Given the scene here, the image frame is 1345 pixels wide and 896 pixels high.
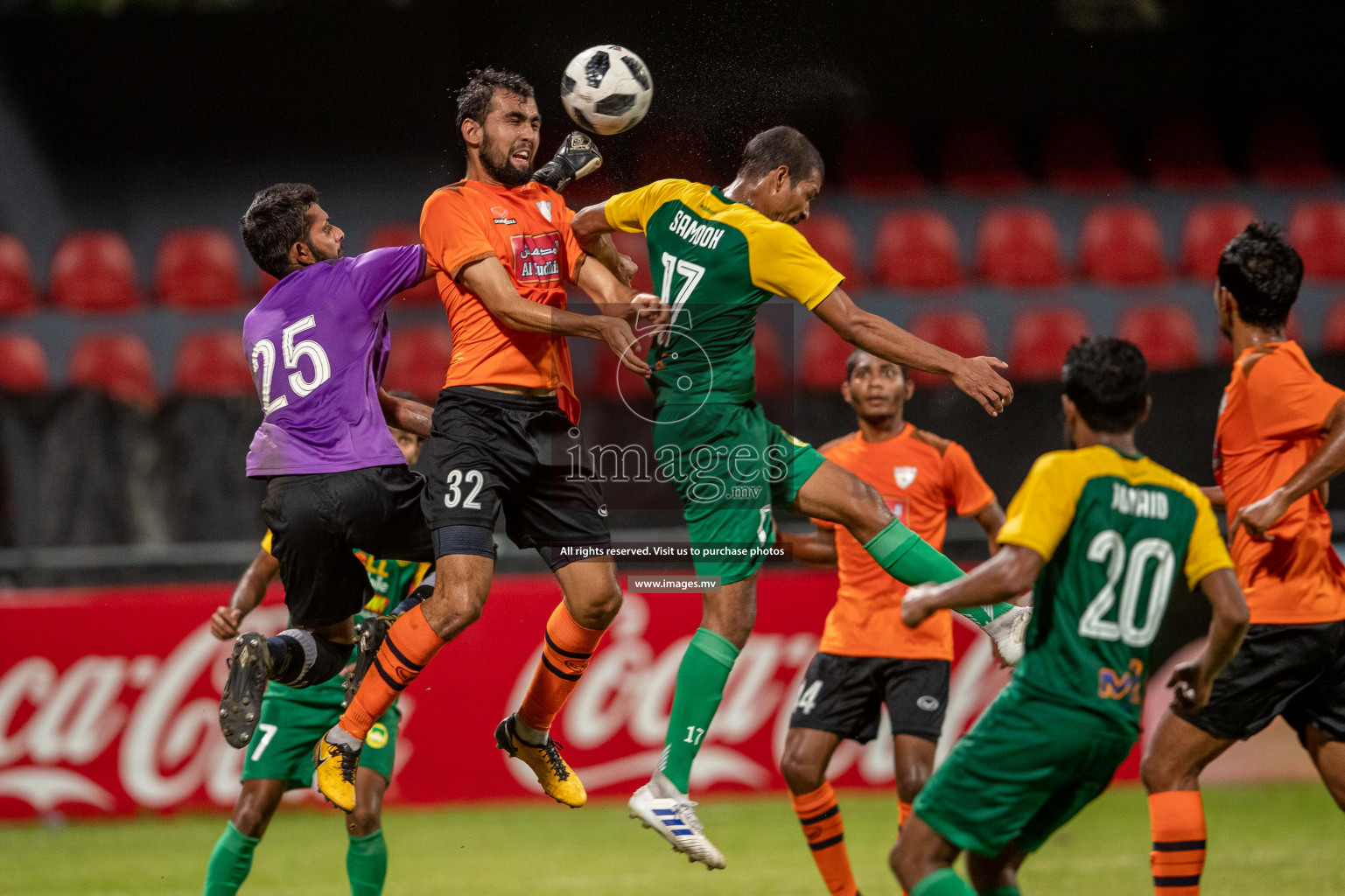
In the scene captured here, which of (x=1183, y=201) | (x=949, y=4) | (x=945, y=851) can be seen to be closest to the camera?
(x=945, y=851)

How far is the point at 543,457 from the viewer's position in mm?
5043

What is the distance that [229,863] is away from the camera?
579 cm

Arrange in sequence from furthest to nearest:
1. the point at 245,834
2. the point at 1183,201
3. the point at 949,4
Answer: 1. the point at 1183,201
2. the point at 949,4
3. the point at 245,834

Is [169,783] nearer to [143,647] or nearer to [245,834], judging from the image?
[143,647]

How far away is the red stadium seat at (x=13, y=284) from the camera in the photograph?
1084 cm

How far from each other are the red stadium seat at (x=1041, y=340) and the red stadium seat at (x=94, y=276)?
6.73 metres

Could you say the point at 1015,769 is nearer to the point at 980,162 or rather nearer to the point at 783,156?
the point at 783,156

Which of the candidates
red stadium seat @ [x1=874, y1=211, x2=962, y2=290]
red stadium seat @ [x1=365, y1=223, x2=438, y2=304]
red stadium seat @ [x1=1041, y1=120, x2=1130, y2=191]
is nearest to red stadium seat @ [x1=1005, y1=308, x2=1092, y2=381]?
red stadium seat @ [x1=874, y1=211, x2=962, y2=290]

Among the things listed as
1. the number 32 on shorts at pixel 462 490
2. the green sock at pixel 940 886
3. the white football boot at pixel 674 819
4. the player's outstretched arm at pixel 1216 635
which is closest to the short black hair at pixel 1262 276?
the player's outstretched arm at pixel 1216 635

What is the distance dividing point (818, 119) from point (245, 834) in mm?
3814

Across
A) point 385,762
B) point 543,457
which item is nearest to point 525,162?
point 543,457

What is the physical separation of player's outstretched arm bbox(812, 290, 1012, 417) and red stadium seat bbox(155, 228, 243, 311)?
7.21 metres

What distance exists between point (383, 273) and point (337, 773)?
178cm

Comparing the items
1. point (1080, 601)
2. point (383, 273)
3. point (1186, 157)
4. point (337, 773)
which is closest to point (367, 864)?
point (337, 773)
